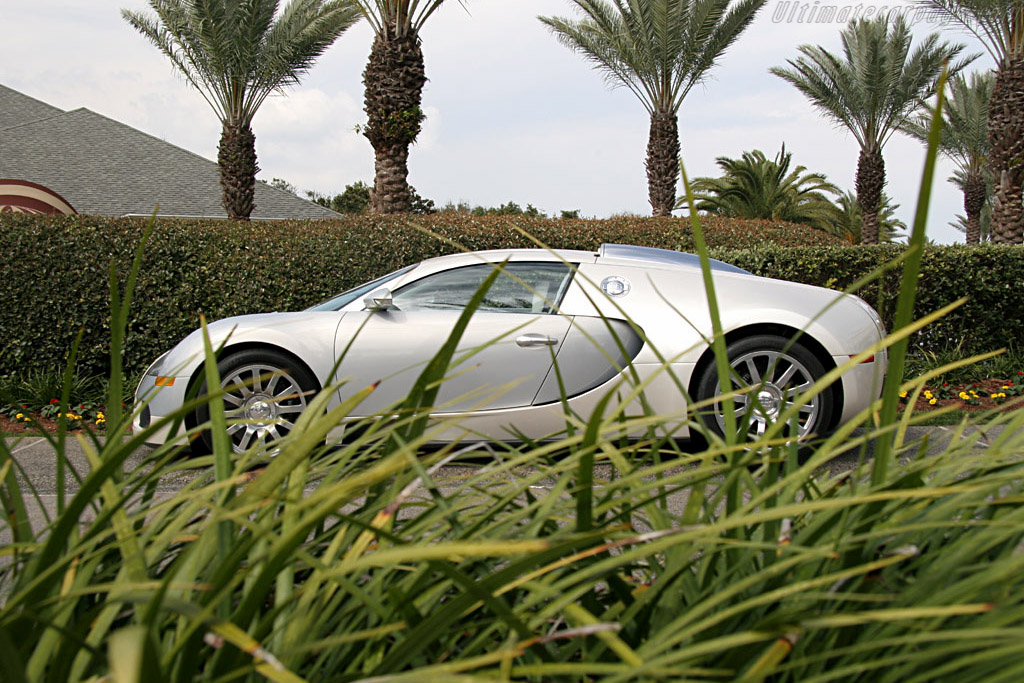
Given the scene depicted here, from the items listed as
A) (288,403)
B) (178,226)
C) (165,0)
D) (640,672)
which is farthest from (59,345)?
(165,0)

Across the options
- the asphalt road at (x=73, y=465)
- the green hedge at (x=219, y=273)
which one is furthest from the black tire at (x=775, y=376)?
the green hedge at (x=219, y=273)

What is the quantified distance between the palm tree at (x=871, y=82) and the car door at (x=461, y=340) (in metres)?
22.6

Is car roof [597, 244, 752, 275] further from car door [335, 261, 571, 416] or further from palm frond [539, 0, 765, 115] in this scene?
palm frond [539, 0, 765, 115]

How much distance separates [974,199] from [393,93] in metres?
32.8

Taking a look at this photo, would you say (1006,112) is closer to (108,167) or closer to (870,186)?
(870,186)

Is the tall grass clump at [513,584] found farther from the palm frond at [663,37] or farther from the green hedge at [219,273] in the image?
the palm frond at [663,37]

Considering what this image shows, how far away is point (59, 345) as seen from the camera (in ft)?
30.1

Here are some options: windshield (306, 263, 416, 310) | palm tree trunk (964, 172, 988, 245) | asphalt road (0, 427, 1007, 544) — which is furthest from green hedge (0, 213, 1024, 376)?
palm tree trunk (964, 172, 988, 245)

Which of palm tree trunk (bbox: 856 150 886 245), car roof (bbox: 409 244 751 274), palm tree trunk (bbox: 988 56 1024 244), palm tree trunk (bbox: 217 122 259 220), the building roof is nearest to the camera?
car roof (bbox: 409 244 751 274)

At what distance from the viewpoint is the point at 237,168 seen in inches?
857

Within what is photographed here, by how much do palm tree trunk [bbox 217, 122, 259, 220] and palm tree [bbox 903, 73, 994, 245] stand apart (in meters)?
25.1

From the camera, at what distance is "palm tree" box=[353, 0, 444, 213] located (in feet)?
Result: 50.7

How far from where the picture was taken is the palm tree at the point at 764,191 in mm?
29562

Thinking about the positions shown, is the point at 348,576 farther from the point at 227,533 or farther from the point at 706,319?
the point at 706,319
